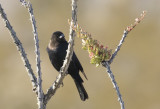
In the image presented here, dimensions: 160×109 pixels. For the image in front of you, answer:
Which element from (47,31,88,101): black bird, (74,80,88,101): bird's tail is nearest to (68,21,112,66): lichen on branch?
(47,31,88,101): black bird

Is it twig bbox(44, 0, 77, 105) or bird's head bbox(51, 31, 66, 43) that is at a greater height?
bird's head bbox(51, 31, 66, 43)

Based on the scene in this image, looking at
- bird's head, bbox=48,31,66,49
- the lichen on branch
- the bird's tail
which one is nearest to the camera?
→ the lichen on branch

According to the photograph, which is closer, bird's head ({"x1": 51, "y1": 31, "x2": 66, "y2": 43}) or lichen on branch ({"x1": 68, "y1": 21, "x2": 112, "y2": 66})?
lichen on branch ({"x1": 68, "y1": 21, "x2": 112, "y2": 66})

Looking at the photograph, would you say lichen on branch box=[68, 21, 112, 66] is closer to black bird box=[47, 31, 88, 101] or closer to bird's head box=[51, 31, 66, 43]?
black bird box=[47, 31, 88, 101]

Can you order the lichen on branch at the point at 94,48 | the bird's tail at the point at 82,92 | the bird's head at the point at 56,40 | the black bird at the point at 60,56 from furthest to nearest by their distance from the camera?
the bird's tail at the point at 82,92
the bird's head at the point at 56,40
the black bird at the point at 60,56
the lichen on branch at the point at 94,48

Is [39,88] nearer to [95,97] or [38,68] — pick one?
[38,68]

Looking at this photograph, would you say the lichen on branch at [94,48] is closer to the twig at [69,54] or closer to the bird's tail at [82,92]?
the twig at [69,54]

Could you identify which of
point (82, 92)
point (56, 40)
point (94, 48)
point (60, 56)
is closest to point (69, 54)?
point (94, 48)

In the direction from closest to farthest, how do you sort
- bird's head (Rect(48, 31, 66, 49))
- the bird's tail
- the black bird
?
1. the black bird
2. bird's head (Rect(48, 31, 66, 49))
3. the bird's tail

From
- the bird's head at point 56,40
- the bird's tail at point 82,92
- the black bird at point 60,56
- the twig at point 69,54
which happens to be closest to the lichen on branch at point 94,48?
the twig at point 69,54

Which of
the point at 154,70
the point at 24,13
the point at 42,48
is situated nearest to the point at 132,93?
the point at 154,70

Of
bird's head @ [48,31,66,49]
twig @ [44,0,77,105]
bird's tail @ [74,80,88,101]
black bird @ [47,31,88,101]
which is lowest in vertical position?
twig @ [44,0,77,105]

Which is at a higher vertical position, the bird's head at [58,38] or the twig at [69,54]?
the bird's head at [58,38]

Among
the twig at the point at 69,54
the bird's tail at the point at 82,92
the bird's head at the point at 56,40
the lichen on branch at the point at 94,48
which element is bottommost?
the lichen on branch at the point at 94,48
